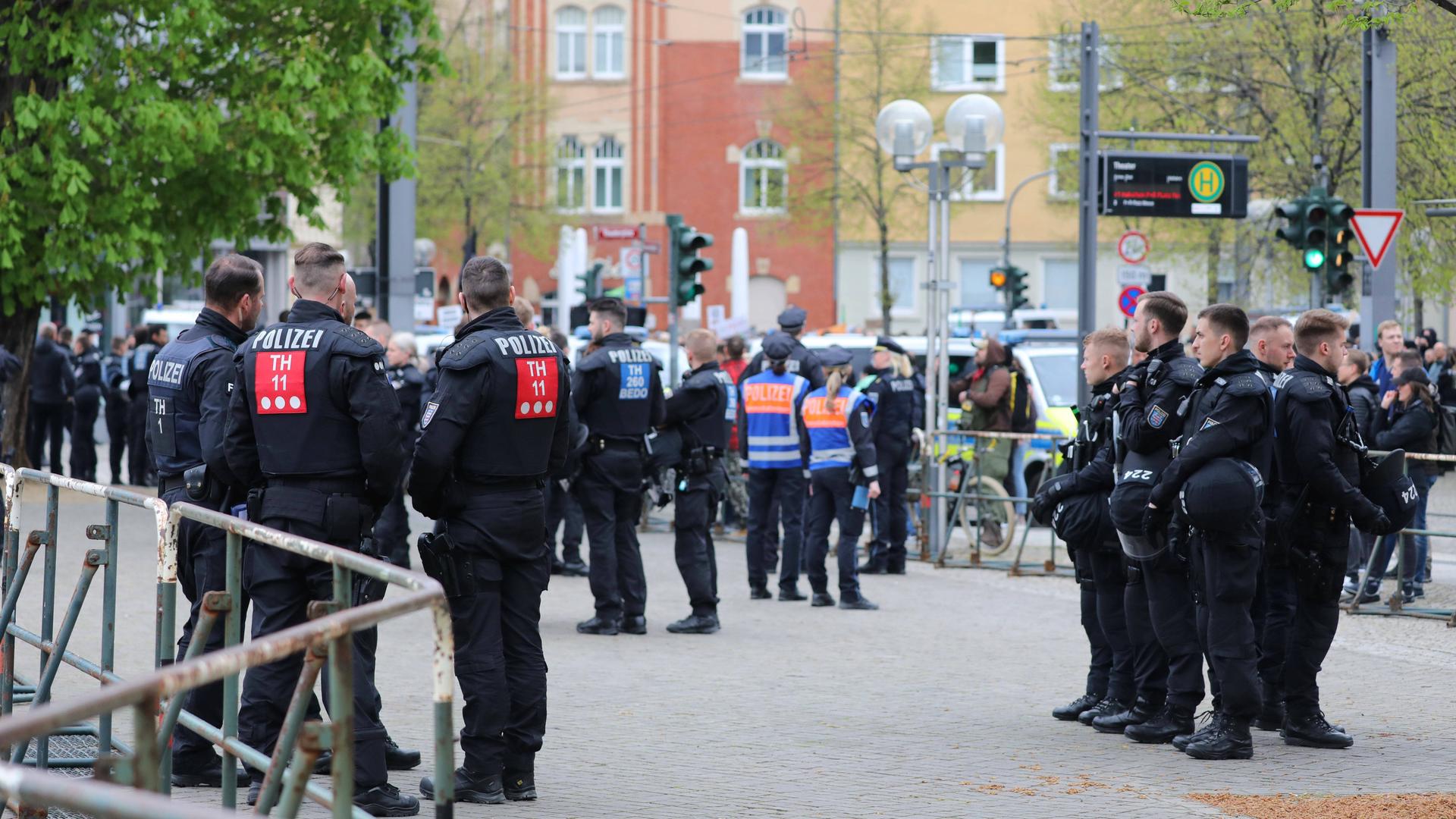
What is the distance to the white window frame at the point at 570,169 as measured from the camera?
49.1 metres

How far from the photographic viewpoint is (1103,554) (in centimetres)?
837

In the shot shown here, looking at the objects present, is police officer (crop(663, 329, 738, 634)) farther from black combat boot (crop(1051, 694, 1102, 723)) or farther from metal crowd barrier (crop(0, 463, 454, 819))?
metal crowd barrier (crop(0, 463, 454, 819))

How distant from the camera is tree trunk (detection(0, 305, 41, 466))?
1978 cm

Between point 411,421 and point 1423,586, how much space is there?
7509 mm

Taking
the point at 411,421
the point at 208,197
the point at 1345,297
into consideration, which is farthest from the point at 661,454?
the point at 1345,297

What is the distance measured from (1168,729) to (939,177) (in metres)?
8.35

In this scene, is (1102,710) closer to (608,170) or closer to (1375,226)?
(1375,226)

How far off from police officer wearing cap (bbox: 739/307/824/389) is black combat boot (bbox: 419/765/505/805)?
22.0ft

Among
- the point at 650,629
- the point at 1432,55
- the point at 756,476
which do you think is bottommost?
the point at 650,629

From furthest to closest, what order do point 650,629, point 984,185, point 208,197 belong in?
point 984,185 < point 208,197 < point 650,629

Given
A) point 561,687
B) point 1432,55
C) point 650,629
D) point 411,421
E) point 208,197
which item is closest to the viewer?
point 561,687

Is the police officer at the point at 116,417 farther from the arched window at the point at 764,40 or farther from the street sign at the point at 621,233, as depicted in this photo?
the arched window at the point at 764,40

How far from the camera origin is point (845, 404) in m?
12.8

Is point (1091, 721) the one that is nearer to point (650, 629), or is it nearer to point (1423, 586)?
point (650, 629)
